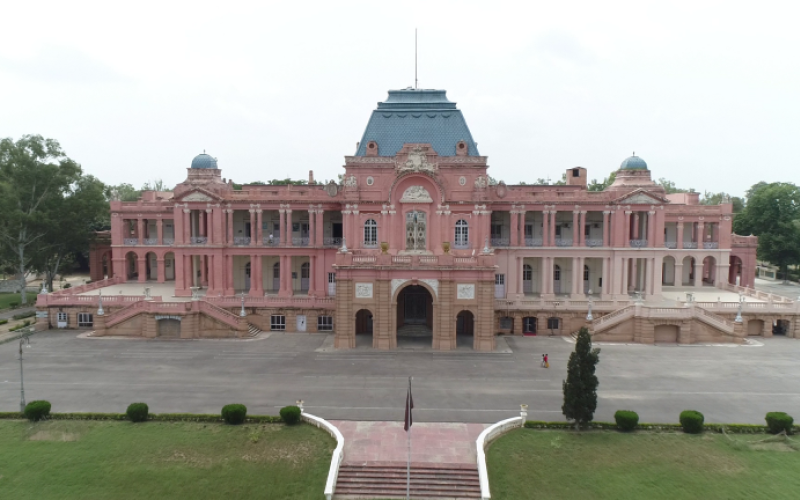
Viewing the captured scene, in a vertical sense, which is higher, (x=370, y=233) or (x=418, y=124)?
(x=418, y=124)

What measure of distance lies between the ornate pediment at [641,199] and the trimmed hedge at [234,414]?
41.3 m

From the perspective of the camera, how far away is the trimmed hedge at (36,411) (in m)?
27.5

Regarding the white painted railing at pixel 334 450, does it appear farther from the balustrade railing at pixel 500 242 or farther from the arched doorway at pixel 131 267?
the arched doorway at pixel 131 267

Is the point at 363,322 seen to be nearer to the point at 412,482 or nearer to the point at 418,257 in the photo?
the point at 418,257

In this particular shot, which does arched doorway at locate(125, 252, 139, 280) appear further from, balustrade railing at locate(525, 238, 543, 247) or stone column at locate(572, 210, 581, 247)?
stone column at locate(572, 210, 581, 247)

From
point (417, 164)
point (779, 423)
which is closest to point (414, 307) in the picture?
point (417, 164)

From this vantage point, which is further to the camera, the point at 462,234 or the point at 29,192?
the point at 29,192

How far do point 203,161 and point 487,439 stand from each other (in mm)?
42342

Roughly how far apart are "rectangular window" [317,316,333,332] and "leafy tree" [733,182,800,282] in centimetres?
6282

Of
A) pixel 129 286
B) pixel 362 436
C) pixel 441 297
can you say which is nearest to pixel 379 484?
pixel 362 436

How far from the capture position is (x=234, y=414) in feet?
89.7

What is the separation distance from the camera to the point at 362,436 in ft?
86.1

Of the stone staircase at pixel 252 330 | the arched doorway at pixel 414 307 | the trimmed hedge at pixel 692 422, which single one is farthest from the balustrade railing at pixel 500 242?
the trimmed hedge at pixel 692 422

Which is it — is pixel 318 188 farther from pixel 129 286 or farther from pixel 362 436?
pixel 362 436
